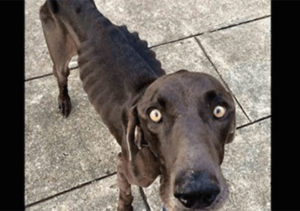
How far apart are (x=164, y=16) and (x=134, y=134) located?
304 cm

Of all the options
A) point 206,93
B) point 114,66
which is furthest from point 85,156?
point 206,93

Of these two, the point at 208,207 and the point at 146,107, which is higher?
the point at 146,107

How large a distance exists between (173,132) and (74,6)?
6.31 ft

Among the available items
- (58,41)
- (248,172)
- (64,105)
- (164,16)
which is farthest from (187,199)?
(164,16)

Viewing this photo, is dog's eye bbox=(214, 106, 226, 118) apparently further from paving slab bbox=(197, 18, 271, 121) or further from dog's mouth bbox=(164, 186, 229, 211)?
paving slab bbox=(197, 18, 271, 121)

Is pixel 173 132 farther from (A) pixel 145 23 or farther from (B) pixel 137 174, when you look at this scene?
(A) pixel 145 23

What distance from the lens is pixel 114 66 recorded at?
387 cm

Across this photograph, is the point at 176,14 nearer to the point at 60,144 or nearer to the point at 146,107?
the point at 60,144

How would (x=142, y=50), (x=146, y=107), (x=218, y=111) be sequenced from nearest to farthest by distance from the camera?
(x=218, y=111) → (x=146, y=107) → (x=142, y=50)

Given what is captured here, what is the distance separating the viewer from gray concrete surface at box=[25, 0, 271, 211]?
14.1 feet

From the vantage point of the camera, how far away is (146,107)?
2863mm

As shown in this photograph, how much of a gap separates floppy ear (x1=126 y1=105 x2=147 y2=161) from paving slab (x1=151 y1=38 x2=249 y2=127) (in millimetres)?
2124

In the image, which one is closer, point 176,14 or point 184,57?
point 184,57

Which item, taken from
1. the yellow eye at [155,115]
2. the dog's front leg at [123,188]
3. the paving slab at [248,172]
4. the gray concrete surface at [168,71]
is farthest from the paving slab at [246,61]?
the yellow eye at [155,115]
